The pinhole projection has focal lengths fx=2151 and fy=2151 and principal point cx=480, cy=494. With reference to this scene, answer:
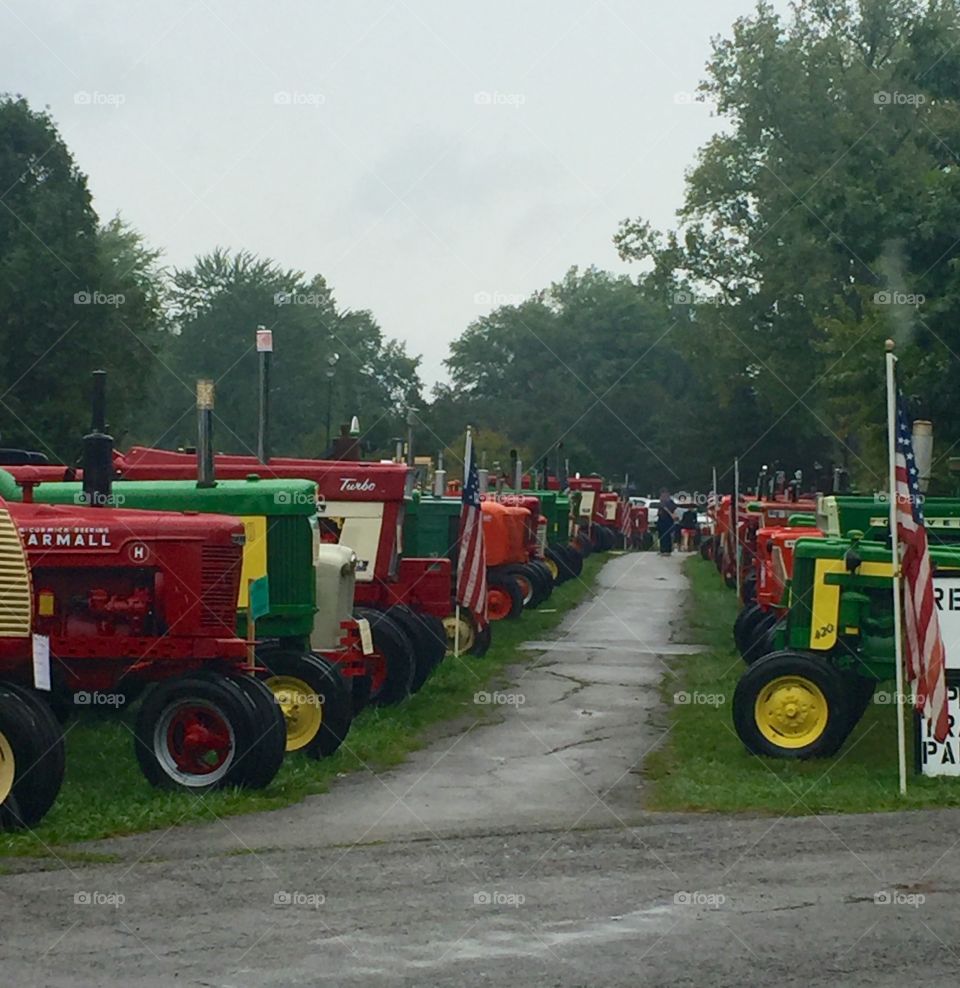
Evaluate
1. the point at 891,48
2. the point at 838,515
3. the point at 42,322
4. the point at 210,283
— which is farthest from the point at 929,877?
the point at 210,283

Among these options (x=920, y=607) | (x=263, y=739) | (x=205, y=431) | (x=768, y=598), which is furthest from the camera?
(x=768, y=598)

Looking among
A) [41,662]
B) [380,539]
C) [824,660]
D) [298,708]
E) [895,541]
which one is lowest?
[298,708]

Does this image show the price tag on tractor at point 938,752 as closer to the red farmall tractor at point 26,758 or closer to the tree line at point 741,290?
the red farmall tractor at point 26,758

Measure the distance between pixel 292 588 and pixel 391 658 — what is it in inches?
111

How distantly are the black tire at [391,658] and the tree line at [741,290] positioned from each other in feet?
38.3

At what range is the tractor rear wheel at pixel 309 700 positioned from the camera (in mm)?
14375

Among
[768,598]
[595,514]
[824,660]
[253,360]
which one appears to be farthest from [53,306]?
[824,660]

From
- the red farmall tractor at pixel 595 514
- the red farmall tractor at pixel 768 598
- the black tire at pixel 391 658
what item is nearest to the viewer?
the black tire at pixel 391 658

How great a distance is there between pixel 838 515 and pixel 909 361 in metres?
9.54

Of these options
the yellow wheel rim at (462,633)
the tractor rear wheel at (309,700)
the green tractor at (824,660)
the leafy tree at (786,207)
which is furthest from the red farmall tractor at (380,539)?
the leafy tree at (786,207)

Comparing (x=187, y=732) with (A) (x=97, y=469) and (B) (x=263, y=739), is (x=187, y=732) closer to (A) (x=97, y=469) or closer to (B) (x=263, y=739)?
(B) (x=263, y=739)

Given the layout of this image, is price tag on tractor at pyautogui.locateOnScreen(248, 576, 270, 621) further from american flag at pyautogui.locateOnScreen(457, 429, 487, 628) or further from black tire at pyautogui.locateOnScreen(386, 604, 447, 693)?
american flag at pyautogui.locateOnScreen(457, 429, 487, 628)

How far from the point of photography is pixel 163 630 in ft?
41.7

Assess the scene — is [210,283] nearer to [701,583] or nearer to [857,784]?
[701,583]
